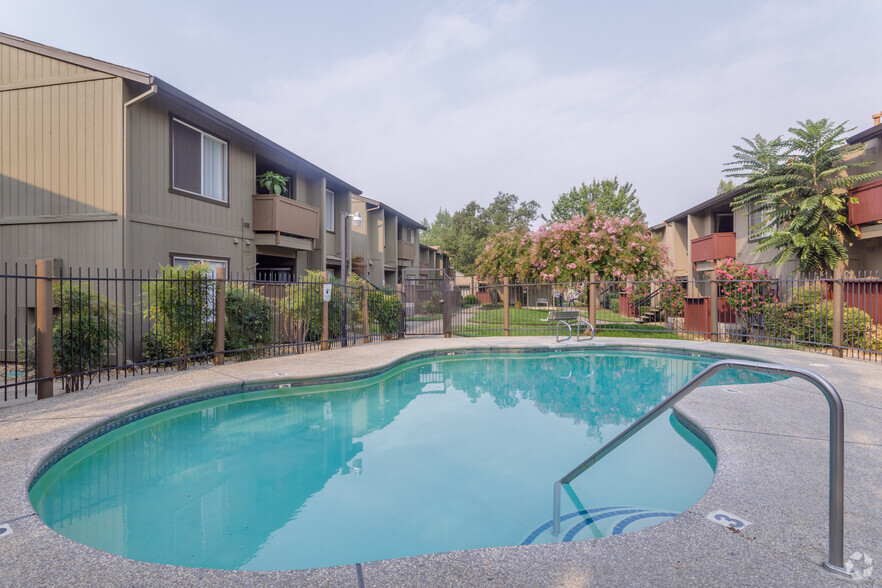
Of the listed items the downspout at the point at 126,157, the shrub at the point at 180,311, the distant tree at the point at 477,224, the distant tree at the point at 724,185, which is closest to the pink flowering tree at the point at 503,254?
the distant tree at the point at 477,224

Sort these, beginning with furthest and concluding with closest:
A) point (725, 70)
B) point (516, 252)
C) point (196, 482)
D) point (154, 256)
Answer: point (516, 252) → point (725, 70) → point (154, 256) → point (196, 482)

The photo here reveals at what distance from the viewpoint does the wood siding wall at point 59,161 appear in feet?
32.4

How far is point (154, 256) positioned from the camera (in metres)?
10.6

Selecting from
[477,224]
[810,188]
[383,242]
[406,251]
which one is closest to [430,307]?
[383,242]

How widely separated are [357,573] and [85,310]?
23.4 feet

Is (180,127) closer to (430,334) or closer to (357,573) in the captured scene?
(430,334)

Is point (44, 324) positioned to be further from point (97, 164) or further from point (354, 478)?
point (97, 164)

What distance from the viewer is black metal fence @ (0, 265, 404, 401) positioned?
22.9ft

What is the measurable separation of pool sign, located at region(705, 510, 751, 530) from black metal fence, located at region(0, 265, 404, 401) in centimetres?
727

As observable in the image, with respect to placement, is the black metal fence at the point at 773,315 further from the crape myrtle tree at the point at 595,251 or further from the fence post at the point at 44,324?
the fence post at the point at 44,324

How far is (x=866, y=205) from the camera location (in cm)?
1424

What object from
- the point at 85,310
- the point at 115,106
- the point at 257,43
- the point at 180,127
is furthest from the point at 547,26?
the point at 85,310

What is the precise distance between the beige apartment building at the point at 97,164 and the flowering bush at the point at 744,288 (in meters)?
13.2

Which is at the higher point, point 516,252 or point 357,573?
point 516,252
